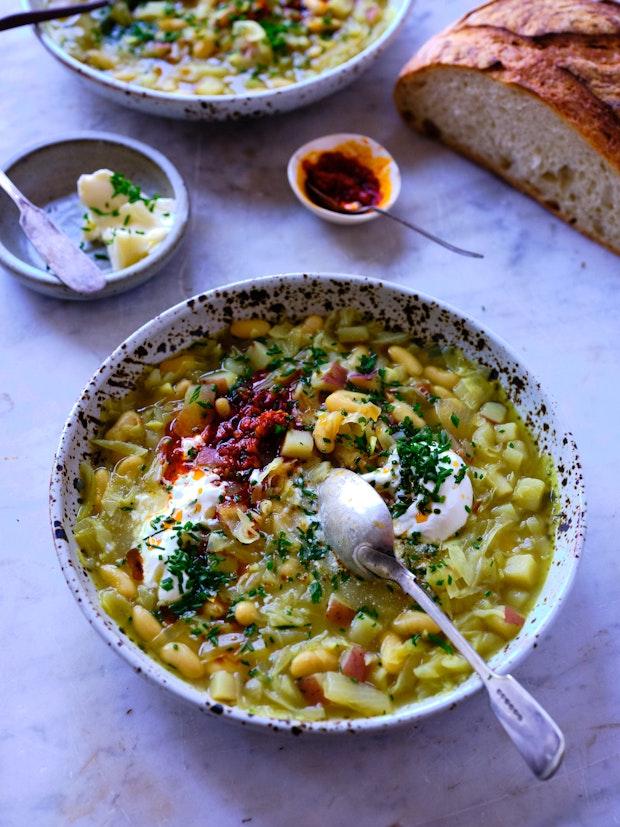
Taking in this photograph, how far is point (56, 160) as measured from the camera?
155 inches

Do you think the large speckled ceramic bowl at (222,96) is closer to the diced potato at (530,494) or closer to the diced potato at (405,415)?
the diced potato at (405,415)

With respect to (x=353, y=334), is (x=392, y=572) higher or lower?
lower

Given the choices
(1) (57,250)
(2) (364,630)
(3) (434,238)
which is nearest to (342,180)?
(3) (434,238)

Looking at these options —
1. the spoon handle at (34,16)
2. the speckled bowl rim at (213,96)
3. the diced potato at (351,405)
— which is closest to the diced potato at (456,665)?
the diced potato at (351,405)

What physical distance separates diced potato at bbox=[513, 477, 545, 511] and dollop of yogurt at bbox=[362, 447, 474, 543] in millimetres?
158

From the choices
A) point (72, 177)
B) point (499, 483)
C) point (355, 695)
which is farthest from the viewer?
point (72, 177)

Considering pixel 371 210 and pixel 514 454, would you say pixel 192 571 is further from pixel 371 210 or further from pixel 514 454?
pixel 371 210

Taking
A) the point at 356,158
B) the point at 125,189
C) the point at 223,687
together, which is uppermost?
the point at 356,158

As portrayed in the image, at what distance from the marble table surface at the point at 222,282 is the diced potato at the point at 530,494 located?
15.8 inches

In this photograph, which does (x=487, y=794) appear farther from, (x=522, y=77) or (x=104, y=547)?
(x=522, y=77)

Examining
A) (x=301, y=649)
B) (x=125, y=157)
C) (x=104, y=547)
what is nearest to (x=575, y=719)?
(x=301, y=649)

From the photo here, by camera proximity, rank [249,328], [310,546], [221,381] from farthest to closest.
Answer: [249,328] < [221,381] < [310,546]

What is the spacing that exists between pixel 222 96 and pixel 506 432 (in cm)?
194

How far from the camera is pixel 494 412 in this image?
309 cm
